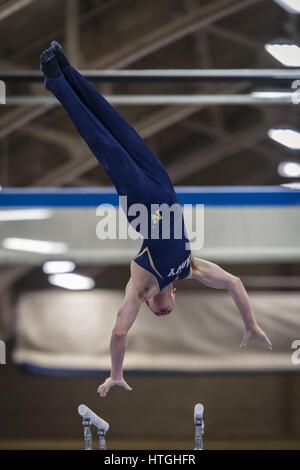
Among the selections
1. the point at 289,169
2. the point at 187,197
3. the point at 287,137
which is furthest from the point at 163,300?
the point at 289,169

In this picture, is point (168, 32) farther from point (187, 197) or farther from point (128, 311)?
point (128, 311)

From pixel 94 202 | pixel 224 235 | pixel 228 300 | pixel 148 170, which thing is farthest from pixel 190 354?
pixel 148 170

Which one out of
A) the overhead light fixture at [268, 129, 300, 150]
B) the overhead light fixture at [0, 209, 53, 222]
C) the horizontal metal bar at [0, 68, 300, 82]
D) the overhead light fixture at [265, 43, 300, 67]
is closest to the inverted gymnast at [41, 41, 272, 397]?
the horizontal metal bar at [0, 68, 300, 82]

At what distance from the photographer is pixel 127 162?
11.6 feet

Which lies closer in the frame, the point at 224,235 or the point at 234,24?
the point at 224,235

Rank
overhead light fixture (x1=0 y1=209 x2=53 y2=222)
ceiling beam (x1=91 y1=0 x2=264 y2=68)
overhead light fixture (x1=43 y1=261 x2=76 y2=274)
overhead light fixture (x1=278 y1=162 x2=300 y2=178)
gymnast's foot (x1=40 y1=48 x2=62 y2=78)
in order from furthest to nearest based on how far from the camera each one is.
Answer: overhead light fixture (x1=278 y1=162 x2=300 y2=178) < overhead light fixture (x1=43 y1=261 x2=76 y2=274) < ceiling beam (x1=91 y1=0 x2=264 y2=68) < overhead light fixture (x1=0 y1=209 x2=53 y2=222) < gymnast's foot (x1=40 y1=48 x2=62 y2=78)

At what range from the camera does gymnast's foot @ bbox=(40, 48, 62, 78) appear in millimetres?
3363

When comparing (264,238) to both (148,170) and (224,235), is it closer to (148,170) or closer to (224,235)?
(224,235)

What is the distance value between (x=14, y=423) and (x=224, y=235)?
4.31 m

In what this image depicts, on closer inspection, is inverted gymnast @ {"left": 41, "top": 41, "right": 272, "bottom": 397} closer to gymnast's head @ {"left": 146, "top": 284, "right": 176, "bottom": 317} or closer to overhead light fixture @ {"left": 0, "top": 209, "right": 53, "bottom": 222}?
gymnast's head @ {"left": 146, "top": 284, "right": 176, "bottom": 317}

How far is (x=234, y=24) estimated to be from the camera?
862 cm

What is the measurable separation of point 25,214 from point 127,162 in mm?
2852

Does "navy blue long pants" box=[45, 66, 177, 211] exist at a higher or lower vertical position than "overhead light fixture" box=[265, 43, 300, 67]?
lower
